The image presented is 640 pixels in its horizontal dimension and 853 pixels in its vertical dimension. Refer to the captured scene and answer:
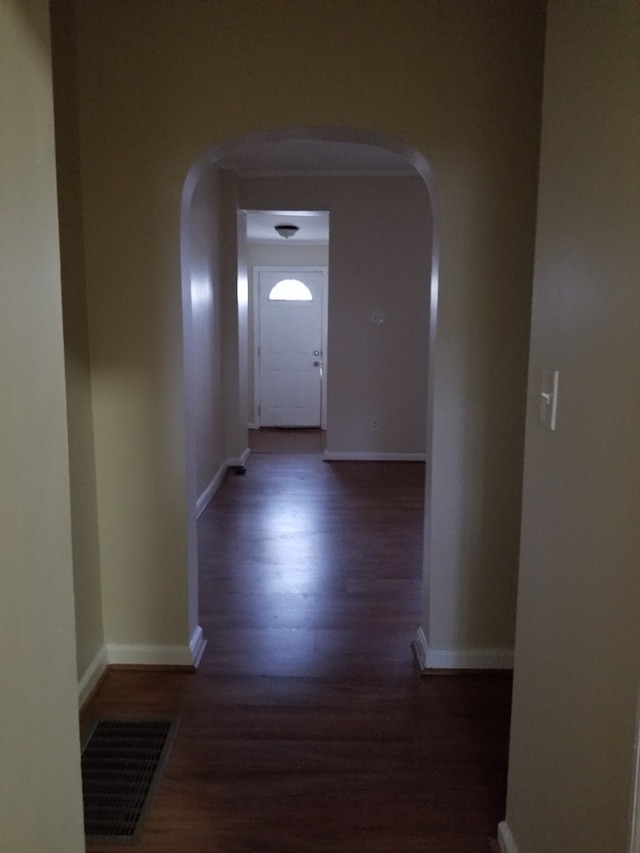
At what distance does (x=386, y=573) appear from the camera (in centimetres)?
372

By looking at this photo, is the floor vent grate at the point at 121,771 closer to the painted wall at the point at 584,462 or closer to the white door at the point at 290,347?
the painted wall at the point at 584,462

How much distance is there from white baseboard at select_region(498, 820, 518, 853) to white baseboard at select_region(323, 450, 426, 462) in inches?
192

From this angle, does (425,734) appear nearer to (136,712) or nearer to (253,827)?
(253,827)

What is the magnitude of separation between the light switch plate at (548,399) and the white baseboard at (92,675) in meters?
1.90

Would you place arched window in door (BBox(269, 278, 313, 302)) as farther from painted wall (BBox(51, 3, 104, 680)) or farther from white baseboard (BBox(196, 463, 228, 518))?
painted wall (BBox(51, 3, 104, 680))

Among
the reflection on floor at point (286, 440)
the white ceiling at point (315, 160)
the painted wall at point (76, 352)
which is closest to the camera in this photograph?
the painted wall at point (76, 352)

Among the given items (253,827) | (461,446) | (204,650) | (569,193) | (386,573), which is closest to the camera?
(569,193)

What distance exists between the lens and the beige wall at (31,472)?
1002 millimetres

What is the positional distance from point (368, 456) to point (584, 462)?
17.7 feet

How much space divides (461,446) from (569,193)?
1328mm

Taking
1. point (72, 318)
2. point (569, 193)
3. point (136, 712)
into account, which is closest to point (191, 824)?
point (136, 712)

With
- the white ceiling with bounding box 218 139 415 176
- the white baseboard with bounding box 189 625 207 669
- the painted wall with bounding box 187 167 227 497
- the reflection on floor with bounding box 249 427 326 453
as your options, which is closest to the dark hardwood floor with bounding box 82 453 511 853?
the white baseboard with bounding box 189 625 207 669

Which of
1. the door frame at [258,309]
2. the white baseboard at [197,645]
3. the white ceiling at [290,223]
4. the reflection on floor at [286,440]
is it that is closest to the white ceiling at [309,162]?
the white ceiling at [290,223]

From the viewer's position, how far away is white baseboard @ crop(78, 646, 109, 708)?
2410mm
